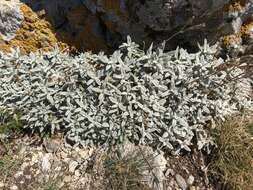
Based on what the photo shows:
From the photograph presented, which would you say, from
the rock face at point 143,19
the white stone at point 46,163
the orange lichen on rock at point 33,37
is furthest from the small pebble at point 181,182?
the orange lichen on rock at point 33,37

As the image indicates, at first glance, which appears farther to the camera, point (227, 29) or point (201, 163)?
point (227, 29)

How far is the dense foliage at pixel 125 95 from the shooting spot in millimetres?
4156

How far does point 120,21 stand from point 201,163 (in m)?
1.45

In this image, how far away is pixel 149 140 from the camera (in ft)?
13.7

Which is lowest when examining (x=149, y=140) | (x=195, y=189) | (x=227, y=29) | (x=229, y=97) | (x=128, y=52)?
(x=195, y=189)

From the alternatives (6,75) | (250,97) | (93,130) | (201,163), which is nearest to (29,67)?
(6,75)

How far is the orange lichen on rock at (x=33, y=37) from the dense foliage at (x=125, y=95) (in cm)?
59

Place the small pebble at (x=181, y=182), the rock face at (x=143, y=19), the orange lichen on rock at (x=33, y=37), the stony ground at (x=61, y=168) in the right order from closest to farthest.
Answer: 1. the stony ground at (x=61, y=168)
2. the small pebble at (x=181, y=182)
3. the rock face at (x=143, y=19)
4. the orange lichen on rock at (x=33, y=37)

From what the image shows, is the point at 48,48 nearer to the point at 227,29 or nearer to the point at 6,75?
the point at 6,75

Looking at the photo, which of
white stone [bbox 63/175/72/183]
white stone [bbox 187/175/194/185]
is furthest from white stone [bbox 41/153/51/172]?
white stone [bbox 187/175/194/185]

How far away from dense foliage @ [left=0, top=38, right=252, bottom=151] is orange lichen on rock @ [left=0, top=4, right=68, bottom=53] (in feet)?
1.92

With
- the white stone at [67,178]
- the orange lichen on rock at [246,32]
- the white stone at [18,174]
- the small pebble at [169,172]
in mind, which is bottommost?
the white stone at [67,178]

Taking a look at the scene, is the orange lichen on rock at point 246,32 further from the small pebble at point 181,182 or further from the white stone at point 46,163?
the white stone at point 46,163

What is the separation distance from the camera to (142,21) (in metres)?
4.45
